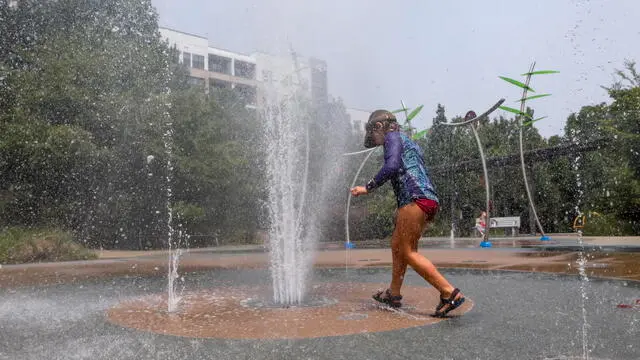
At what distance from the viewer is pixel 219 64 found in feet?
202

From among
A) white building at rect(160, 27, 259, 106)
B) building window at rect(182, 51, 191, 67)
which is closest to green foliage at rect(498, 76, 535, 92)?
white building at rect(160, 27, 259, 106)

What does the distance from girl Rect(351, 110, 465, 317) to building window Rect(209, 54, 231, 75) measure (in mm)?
58527

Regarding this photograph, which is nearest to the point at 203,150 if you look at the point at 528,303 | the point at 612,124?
the point at 612,124

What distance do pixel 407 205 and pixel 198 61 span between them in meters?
58.1

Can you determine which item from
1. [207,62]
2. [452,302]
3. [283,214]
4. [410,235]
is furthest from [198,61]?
[452,302]

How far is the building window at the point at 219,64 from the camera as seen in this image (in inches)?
2389

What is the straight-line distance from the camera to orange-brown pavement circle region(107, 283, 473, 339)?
374 centimetres

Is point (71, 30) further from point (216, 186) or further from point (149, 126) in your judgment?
point (216, 186)

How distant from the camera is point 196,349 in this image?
3268 millimetres

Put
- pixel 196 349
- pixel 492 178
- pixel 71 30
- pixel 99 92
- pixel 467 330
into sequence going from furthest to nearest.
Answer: pixel 492 178
pixel 71 30
pixel 99 92
pixel 467 330
pixel 196 349

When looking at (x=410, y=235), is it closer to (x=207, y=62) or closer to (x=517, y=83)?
(x=517, y=83)

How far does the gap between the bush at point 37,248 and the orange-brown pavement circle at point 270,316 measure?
963cm

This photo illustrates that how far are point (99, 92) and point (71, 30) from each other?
12.5 feet

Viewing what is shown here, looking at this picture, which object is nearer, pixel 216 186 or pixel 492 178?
pixel 216 186
